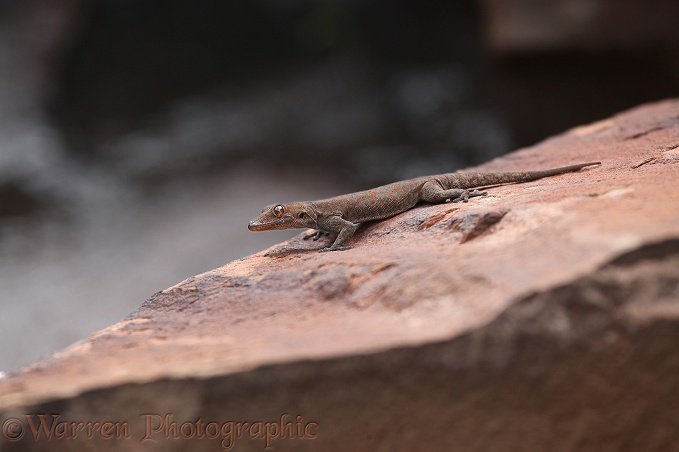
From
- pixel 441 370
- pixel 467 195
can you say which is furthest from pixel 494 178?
pixel 441 370

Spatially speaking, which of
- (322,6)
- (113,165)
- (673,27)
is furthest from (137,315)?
(322,6)

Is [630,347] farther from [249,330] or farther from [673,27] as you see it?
[673,27]

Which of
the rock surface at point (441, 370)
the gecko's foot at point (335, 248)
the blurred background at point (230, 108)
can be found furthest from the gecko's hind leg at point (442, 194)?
the blurred background at point (230, 108)

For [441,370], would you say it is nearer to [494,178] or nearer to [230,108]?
[494,178]

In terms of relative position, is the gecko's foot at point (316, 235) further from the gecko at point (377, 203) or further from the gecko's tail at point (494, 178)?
the gecko's tail at point (494, 178)

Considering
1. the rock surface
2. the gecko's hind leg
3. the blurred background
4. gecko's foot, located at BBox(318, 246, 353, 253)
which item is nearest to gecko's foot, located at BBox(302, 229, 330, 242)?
gecko's foot, located at BBox(318, 246, 353, 253)

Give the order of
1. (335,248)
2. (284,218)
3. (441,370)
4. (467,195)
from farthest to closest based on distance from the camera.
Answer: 1. (284,218)
2. (467,195)
3. (335,248)
4. (441,370)
